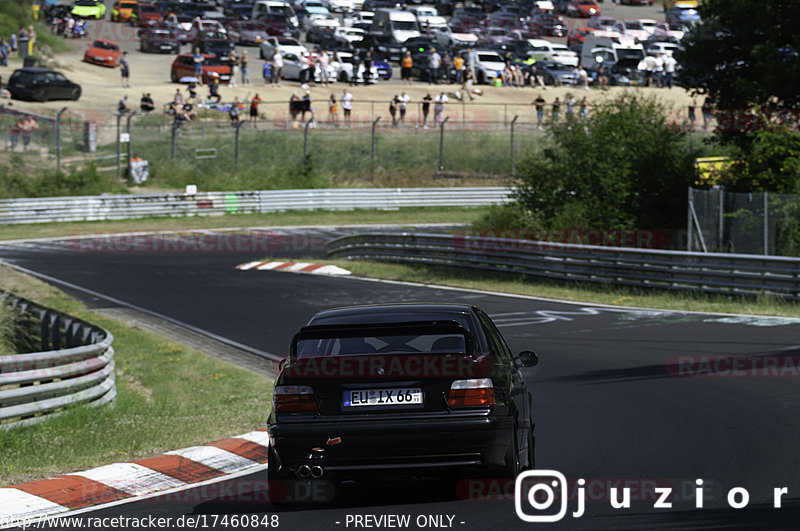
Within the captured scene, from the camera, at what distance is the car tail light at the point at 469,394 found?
7.75 m

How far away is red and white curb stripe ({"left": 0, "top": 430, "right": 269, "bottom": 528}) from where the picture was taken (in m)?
8.54

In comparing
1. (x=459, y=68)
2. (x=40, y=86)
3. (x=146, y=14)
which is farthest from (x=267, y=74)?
(x=146, y=14)

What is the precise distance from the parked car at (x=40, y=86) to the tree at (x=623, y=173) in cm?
2946

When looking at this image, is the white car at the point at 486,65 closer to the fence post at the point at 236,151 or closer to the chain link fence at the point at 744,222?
the fence post at the point at 236,151

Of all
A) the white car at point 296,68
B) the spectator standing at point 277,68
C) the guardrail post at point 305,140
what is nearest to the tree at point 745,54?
the guardrail post at point 305,140

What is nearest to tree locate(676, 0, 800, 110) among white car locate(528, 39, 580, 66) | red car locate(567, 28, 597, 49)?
white car locate(528, 39, 580, 66)

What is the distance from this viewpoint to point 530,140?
2032 inches

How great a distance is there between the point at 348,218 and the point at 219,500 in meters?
37.9

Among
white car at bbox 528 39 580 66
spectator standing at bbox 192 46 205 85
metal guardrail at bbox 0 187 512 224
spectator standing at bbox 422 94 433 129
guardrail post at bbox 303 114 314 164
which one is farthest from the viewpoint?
white car at bbox 528 39 580 66

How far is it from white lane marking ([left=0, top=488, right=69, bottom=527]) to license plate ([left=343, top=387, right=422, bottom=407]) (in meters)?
2.22

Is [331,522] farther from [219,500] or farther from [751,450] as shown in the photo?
[751,450]

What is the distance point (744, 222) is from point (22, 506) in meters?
19.3

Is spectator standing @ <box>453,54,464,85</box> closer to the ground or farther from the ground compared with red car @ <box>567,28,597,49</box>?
closer to the ground

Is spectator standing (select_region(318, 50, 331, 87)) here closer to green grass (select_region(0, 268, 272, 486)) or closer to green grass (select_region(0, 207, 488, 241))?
green grass (select_region(0, 207, 488, 241))
